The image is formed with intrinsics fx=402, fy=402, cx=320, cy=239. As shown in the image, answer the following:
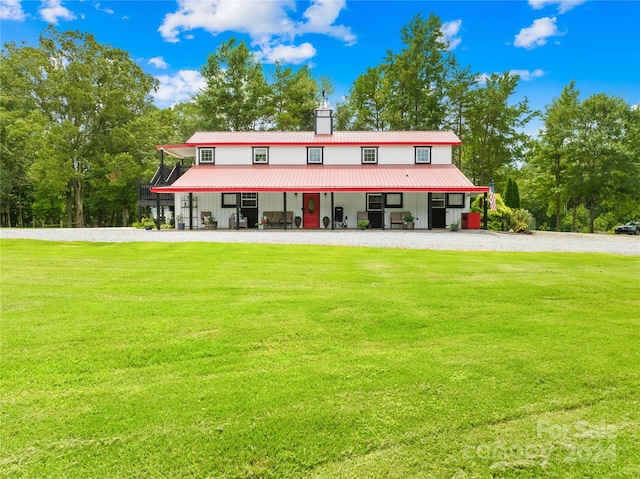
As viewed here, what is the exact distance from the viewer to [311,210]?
85.1 ft

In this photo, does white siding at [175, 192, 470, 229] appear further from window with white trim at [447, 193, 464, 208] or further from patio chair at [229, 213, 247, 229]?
window with white trim at [447, 193, 464, 208]

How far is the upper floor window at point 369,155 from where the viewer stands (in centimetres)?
2756

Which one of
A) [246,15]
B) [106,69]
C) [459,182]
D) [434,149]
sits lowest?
[459,182]

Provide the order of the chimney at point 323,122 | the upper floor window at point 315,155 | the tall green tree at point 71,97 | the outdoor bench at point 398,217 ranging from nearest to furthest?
the outdoor bench at point 398,217 < the upper floor window at point 315,155 < the chimney at point 323,122 < the tall green tree at point 71,97

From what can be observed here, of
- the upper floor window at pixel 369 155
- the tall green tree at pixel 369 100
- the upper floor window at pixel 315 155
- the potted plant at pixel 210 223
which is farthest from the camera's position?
the tall green tree at pixel 369 100

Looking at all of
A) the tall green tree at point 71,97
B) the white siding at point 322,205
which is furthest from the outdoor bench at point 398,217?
the tall green tree at point 71,97

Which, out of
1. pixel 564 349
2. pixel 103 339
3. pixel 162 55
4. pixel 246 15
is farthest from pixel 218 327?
pixel 162 55

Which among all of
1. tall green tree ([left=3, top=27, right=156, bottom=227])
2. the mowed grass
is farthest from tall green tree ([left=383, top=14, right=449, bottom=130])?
the mowed grass

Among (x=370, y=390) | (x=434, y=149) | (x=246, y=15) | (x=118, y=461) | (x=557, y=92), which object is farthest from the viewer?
(x=557, y=92)

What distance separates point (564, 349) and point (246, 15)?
13272 millimetres

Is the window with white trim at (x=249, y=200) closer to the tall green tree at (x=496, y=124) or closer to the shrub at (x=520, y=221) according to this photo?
the shrub at (x=520, y=221)

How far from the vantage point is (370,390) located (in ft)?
10.7

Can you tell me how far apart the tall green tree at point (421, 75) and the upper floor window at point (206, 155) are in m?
17.1

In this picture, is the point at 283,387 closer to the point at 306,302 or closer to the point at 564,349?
the point at 306,302
